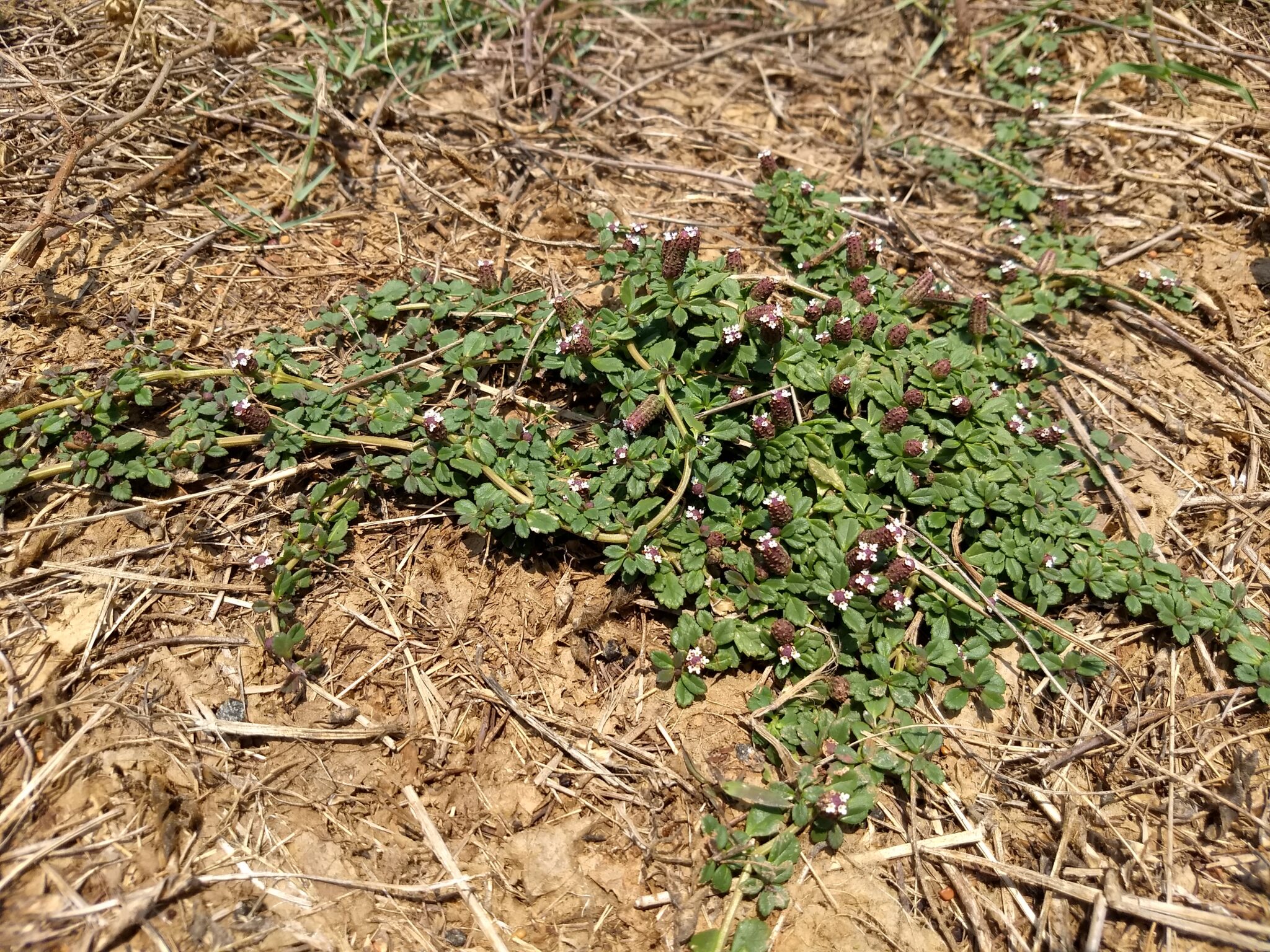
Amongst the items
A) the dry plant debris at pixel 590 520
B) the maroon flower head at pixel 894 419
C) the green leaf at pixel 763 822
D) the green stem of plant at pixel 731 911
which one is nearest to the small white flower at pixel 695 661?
the dry plant debris at pixel 590 520

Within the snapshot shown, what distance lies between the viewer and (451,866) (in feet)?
8.36

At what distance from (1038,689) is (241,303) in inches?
155

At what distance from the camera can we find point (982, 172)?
179 inches

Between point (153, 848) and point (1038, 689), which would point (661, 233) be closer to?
point (1038, 689)

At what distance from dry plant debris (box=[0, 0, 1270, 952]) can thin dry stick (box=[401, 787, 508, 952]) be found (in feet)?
0.05

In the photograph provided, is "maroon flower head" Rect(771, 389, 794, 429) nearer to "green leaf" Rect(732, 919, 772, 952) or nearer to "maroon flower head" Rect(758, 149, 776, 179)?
"maroon flower head" Rect(758, 149, 776, 179)

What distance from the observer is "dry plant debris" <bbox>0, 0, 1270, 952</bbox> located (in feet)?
8.41

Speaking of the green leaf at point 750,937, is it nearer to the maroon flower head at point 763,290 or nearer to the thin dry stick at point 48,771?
the thin dry stick at point 48,771

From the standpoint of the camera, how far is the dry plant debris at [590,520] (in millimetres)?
2562

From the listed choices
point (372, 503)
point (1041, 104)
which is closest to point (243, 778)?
point (372, 503)

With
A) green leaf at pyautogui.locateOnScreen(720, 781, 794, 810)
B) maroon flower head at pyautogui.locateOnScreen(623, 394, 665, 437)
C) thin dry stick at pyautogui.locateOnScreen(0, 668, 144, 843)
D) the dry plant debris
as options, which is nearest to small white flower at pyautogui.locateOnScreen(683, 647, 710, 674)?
the dry plant debris

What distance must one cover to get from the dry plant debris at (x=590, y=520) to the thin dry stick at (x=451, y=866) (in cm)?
1

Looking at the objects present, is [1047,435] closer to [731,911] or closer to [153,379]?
[731,911]

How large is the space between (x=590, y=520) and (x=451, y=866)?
133cm
